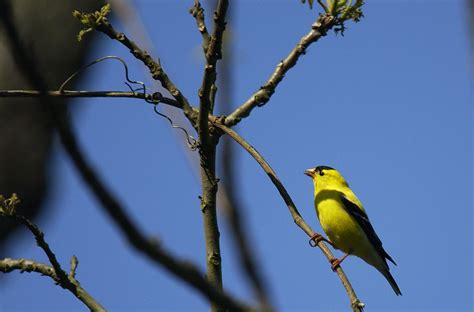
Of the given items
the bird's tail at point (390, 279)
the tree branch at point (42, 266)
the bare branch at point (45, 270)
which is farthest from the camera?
the bird's tail at point (390, 279)

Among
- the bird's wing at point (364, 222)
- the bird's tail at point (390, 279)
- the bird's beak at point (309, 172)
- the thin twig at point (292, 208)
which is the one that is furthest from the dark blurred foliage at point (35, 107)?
the thin twig at point (292, 208)

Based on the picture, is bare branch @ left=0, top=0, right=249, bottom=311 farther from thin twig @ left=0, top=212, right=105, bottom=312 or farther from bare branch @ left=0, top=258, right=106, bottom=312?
bare branch @ left=0, top=258, right=106, bottom=312

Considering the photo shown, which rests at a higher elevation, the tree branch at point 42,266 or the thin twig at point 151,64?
the thin twig at point 151,64

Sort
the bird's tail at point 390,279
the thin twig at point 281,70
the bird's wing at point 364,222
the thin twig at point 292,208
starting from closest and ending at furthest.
→ 1. the thin twig at point 292,208
2. the thin twig at point 281,70
3. the bird's wing at point 364,222
4. the bird's tail at point 390,279

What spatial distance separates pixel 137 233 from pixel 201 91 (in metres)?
1.86

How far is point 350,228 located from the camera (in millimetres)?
6477

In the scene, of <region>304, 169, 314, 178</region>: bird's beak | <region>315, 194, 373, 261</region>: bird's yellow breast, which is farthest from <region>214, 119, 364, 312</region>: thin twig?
<region>304, 169, 314, 178</region>: bird's beak

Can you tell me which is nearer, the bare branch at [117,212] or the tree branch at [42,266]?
the bare branch at [117,212]

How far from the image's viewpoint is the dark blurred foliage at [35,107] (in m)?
6.43

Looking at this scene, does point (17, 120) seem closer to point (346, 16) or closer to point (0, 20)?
point (346, 16)

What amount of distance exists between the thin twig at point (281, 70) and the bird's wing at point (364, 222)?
11.6 feet

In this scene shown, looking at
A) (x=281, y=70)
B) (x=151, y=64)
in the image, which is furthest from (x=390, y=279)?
(x=151, y=64)

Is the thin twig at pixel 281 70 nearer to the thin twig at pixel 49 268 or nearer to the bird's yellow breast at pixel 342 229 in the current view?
the thin twig at pixel 49 268

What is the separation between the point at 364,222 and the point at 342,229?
0.35m
